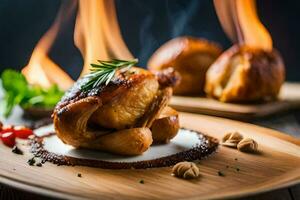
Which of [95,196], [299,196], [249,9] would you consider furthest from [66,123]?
[249,9]

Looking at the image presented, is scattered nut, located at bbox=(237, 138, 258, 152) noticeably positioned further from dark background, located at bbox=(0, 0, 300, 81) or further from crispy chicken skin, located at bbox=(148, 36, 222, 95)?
dark background, located at bbox=(0, 0, 300, 81)

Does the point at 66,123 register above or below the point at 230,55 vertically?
above

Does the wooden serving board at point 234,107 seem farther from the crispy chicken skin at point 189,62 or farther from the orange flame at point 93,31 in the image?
the orange flame at point 93,31

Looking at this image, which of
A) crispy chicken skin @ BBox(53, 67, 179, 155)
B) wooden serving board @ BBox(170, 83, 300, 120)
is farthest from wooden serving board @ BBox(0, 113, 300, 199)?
wooden serving board @ BBox(170, 83, 300, 120)

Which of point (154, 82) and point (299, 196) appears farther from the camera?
point (154, 82)

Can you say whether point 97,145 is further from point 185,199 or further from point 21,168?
point 185,199

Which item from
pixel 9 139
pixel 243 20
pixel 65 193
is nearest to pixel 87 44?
pixel 243 20
